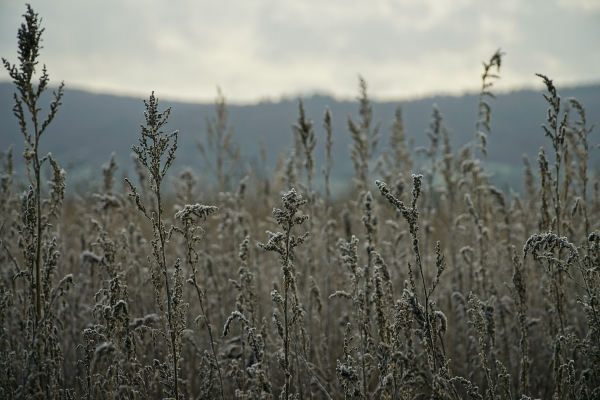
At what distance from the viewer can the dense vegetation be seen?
204 cm

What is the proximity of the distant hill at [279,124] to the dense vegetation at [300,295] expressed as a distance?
41.4 m

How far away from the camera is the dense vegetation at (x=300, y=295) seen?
2039 millimetres

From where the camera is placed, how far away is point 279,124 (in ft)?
208

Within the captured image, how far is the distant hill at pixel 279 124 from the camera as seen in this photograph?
166ft

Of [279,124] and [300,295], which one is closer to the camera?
[300,295]

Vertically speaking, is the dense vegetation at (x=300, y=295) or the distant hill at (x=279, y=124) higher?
the distant hill at (x=279, y=124)

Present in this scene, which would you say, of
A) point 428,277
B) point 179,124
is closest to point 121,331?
point 428,277

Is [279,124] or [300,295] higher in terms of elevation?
[279,124]

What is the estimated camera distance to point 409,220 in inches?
79.1

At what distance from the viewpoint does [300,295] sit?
4.15 metres

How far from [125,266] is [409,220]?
2.73m

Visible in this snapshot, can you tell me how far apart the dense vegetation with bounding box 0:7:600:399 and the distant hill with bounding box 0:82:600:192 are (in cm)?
4141

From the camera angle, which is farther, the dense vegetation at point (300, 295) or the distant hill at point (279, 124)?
the distant hill at point (279, 124)

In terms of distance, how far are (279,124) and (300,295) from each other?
60849mm
